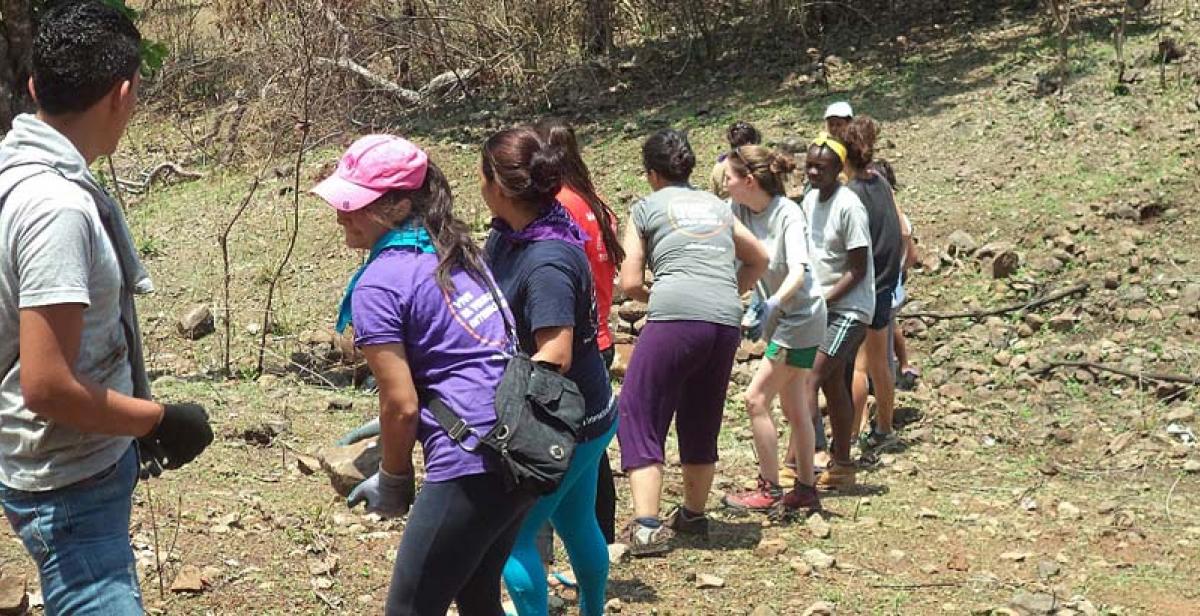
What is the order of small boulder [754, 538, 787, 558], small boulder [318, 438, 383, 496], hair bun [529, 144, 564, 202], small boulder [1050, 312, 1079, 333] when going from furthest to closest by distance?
small boulder [1050, 312, 1079, 333], small boulder [754, 538, 787, 558], small boulder [318, 438, 383, 496], hair bun [529, 144, 564, 202]

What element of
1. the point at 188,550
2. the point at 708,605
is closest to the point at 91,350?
the point at 188,550

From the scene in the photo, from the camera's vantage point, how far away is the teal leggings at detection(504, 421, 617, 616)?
395 centimetres

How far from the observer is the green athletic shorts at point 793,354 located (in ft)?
19.3

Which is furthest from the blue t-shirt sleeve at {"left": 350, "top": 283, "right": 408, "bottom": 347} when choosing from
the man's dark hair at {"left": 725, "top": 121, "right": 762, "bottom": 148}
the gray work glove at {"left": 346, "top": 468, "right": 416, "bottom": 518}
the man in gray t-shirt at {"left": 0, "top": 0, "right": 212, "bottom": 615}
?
the man's dark hair at {"left": 725, "top": 121, "right": 762, "bottom": 148}

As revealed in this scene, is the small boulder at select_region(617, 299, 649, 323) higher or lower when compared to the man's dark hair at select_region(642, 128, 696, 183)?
lower

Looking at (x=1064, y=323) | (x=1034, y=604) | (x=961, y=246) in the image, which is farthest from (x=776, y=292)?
(x=961, y=246)

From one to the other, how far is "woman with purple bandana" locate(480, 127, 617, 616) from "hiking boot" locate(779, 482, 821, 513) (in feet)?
7.33

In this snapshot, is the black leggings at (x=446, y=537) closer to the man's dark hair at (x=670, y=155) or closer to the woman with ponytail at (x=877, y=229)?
the man's dark hair at (x=670, y=155)

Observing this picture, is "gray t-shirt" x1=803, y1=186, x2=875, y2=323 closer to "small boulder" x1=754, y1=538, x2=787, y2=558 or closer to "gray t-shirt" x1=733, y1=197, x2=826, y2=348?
"gray t-shirt" x1=733, y1=197, x2=826, y2=348

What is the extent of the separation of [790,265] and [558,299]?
223 cm

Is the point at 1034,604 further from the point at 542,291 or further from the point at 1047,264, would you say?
the point at 1047,264

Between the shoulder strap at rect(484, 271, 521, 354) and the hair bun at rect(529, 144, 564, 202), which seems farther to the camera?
the hair bun at rect(529, 144, 564, 202)

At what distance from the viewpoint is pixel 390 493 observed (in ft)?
11.1

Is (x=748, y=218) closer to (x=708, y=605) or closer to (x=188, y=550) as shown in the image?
(x=708, y=605)
